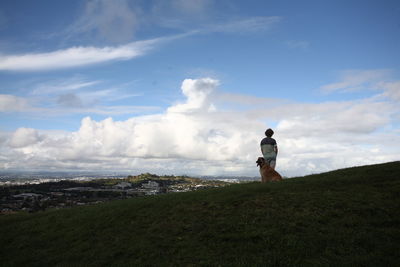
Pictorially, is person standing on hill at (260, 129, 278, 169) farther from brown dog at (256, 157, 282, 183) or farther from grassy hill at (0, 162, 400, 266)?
grassy hill at (0, 162, 400, 266)

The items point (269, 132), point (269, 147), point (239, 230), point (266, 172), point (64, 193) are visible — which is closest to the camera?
point (239, 230)

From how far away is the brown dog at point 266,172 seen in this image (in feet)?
59.2

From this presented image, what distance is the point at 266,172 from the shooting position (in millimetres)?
18156

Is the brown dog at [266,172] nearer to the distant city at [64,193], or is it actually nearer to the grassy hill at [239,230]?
the grassy hill at [239,230]

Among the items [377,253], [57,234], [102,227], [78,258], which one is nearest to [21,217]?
[57,234]

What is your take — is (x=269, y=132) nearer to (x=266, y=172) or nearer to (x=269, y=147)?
(x=269, y=147)

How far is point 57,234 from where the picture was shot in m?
14.4

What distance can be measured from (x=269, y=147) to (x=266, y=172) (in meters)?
1.75

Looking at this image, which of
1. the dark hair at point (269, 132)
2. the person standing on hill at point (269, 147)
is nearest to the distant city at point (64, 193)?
the person standing on hill at point (269, 147)

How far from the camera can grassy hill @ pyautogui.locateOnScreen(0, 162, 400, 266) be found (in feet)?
28.2

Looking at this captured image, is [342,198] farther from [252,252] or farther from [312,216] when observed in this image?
[252,252]

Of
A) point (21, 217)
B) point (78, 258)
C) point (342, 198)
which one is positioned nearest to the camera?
point (78, 258)

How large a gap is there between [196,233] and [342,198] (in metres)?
6.83

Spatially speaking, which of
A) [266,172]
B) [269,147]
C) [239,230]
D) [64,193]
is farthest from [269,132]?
[64,193]
